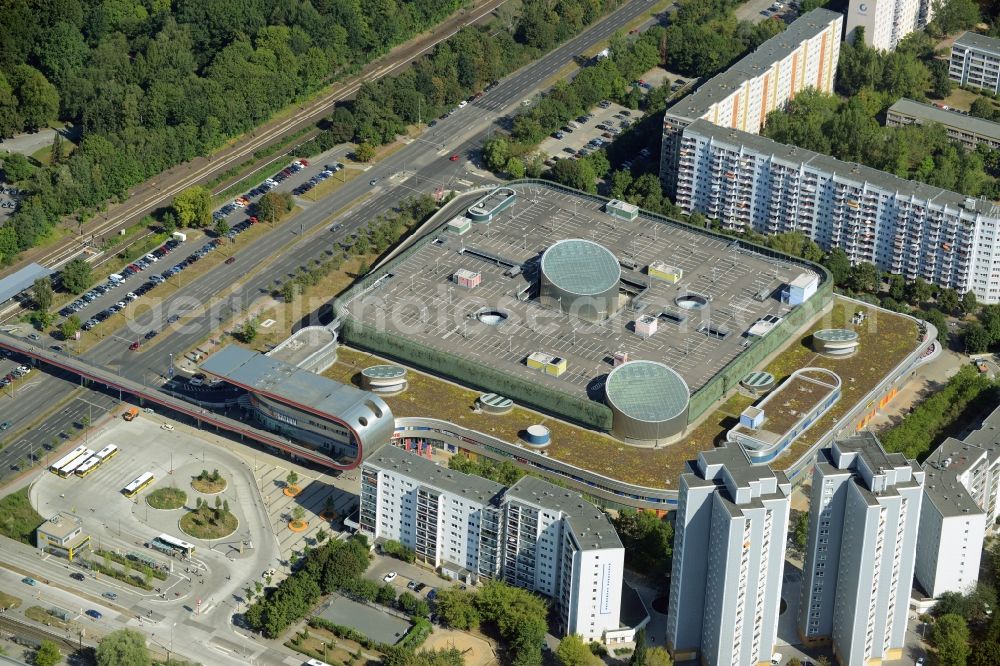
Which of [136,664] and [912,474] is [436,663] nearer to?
[136,664]

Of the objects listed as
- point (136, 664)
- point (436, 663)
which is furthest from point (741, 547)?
point (136, 664)

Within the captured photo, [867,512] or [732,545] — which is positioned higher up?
[867,512]

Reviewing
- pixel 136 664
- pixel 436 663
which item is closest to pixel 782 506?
pixel 436 663

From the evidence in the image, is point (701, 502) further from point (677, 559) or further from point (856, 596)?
point (856, 596)

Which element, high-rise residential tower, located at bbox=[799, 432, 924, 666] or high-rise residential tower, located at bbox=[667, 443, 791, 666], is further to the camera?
high-rise residential tower, located at bbox=[799, 432, 924, 666]

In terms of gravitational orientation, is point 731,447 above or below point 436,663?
above

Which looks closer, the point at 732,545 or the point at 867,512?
the point at 732,545

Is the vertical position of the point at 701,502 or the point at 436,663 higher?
the point at 701,502

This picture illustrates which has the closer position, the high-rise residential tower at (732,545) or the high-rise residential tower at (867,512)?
the high-rise residential tower at (732,545)
